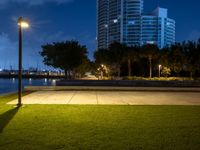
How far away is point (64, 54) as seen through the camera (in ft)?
184

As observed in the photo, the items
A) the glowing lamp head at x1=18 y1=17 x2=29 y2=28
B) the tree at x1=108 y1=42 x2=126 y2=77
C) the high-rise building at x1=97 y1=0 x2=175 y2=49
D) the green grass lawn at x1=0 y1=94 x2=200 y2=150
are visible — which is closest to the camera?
the green grass lawn at x1=0 y1=94 x2=200 y2=150

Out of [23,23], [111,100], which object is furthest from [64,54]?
[23,23]

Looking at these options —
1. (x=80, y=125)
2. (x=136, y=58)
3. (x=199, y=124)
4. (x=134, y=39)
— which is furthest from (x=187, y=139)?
(x=134, y=39)

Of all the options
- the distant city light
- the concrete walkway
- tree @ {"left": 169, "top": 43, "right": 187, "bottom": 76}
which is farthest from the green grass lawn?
tree @ {"left": 169, "top": 43, "right": 187, "bottom": 76}

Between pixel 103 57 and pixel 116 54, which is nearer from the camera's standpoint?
pixel 116 54

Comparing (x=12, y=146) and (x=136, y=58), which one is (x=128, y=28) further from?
(x=12, y=146)

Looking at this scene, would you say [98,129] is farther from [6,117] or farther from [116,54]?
[116,54]

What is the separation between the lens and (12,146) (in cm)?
805

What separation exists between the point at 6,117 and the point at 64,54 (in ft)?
145

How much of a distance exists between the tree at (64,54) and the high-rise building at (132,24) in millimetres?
116135

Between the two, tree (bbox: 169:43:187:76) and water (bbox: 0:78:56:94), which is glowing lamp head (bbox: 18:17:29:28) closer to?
water (bbox: 0:78:56:94)

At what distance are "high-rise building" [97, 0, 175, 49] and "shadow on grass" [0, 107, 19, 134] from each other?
161 metres

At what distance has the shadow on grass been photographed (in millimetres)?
10688

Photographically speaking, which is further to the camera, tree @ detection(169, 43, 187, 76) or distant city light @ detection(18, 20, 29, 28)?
A: tree @ detection(169, 43, 187, 76)
